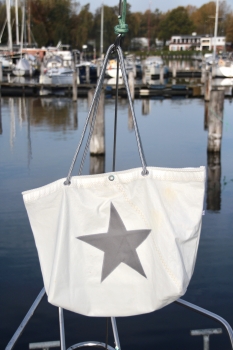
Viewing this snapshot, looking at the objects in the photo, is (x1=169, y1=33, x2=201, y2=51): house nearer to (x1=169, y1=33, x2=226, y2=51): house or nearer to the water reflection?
(x1=169, y1=33, x2=226, y2=51): house

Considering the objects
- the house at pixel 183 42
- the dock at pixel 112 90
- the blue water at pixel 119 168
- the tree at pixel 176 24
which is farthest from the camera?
the tree at pixel 176 24

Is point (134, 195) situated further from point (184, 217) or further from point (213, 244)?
point (213, 244)

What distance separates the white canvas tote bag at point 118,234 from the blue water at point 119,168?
3.00 m

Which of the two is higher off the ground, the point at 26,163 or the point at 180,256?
the point at 180,256

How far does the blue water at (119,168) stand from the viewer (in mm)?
5254

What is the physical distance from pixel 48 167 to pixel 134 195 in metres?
10.7

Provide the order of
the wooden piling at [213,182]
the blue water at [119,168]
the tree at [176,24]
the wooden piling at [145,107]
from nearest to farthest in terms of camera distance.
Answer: the blue water at [119,168]
the wooden piling at [213,182]
the wooden piling at [145,107]
the tree at [176,24]

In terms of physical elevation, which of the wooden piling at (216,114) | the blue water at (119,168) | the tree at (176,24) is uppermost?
the tree at (176,24)

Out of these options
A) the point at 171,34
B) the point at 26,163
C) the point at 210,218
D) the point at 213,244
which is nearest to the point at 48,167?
the point at 26,163

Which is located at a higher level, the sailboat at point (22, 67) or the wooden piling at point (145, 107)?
the sailboat at point (22, 67)

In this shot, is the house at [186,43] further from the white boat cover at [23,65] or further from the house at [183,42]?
the white boat cover at [23,65]

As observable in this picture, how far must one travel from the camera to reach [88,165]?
12766 millimetres

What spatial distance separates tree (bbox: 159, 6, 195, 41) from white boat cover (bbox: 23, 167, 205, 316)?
334ft

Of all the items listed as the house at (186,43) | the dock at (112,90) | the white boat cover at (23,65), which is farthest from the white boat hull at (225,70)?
the house at (186,43)
